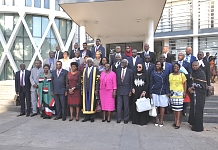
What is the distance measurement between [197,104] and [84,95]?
346 centimetres

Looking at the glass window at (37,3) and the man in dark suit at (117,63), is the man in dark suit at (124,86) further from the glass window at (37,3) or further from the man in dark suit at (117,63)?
the glass window at (37,3)

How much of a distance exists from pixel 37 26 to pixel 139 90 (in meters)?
20.6

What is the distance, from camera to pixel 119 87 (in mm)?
6527

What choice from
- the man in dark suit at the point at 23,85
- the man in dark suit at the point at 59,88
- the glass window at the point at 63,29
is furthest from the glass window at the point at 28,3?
the man in dark suit at the point at 59,88

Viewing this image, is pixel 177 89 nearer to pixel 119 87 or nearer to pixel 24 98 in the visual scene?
pixel 119 87

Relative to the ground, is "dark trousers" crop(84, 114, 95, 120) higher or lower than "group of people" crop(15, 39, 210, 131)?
lower

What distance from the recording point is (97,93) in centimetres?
679

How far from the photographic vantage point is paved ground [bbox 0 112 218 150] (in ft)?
15.3

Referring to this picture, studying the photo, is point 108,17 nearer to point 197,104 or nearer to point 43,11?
point 197,104

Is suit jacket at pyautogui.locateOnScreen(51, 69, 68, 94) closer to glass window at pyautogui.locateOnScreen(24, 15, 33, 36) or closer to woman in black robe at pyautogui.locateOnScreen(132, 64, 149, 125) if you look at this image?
woman in black robe at pyautogui.locateOnScreen(132, 64, 149, 125)

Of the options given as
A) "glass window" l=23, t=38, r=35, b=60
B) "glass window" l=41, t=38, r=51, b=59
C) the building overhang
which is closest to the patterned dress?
the building overhang

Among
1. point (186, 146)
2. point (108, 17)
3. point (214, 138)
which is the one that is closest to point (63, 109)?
point (186, 146)

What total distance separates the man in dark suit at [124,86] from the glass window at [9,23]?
66.5ft

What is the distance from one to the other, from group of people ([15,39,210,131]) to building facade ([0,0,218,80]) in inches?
500
